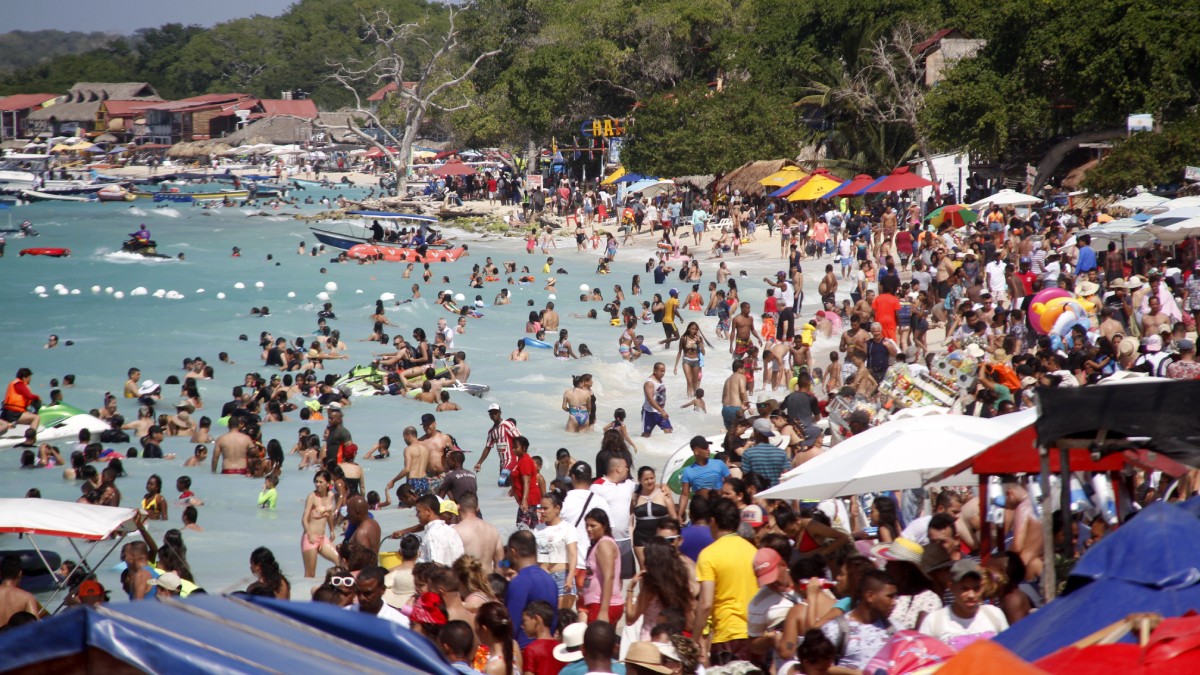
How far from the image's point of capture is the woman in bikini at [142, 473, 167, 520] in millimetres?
12422

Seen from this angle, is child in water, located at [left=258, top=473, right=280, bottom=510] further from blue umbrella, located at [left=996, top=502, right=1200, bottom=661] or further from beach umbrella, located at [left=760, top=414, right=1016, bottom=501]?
blue umbrella, located at [left=996, top=502, right=1200, bottom=661]

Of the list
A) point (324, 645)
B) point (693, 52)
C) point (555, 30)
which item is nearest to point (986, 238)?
point (324, 645)

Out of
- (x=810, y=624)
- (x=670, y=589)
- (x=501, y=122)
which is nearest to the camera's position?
(x=810, y=624)

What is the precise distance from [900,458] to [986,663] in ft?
12.1

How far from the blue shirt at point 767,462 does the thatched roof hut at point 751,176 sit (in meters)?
27.8

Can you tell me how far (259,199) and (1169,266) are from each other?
5846 cm

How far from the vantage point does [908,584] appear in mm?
5859

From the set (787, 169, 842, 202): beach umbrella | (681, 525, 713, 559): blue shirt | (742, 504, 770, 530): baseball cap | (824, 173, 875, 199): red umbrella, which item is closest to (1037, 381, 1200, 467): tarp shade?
(681, 525, 713, 559): blue shirt

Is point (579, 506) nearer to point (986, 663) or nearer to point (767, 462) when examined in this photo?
point (767, 462)

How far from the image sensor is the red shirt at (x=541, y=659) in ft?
18.8

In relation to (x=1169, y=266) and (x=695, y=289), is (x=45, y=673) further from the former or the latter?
(x=695, y=289)

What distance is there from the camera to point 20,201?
7094 cm

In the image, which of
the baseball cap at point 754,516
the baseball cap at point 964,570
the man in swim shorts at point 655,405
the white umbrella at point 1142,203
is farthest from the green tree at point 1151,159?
the baseball cap at point 964,570

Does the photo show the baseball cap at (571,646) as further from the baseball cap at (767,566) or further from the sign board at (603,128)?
the sign board at (603,128)
